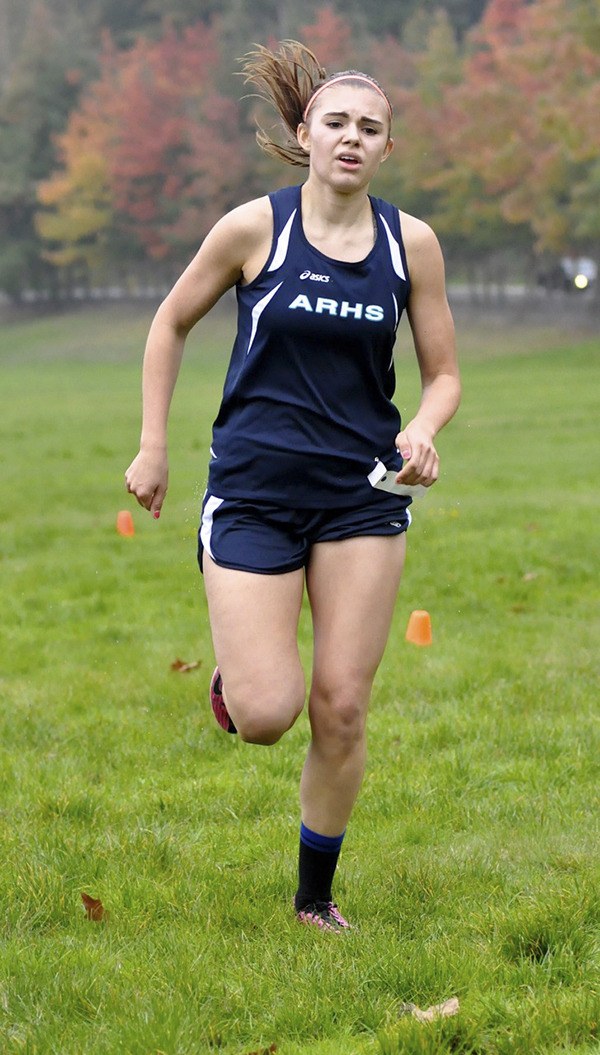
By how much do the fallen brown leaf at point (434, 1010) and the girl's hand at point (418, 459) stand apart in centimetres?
138

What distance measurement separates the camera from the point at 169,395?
4.55 m

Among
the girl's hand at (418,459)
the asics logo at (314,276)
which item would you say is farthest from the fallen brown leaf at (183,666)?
the asics logo at (314,276)

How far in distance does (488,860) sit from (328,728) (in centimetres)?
90

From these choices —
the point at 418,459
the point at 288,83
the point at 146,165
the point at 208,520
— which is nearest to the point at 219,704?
the point at 208,520

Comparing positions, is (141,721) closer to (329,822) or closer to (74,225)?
(329,822)

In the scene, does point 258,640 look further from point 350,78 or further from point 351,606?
point 350,78

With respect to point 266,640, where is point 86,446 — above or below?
below

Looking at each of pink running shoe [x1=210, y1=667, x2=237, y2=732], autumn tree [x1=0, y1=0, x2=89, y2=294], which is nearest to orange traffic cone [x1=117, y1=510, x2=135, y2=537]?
pink running shoe [x1=210, y1=667, x2=237, y2=732]

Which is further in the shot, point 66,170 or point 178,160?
point 66,170

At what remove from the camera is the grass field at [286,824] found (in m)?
3.85

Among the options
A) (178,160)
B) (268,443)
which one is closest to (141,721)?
(268,443)

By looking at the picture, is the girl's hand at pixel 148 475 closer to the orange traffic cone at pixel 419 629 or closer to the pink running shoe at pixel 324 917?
the pink running shoe at pixel 324 917

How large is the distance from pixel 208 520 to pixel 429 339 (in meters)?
0.86

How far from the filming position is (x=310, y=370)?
4348 mm
